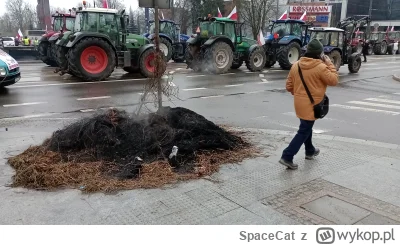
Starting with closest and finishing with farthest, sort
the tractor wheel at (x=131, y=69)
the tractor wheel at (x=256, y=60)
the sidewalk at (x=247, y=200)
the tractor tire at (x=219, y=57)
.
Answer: the sidewalk at (x=247, y=200), the tractor wheel at (x=131, y=69), the tractor tire at (x=219, y=57), the tractor wheel at (x=256, y=60)

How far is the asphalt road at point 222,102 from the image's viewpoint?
7801 millimetres

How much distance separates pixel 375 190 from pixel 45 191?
3.79m

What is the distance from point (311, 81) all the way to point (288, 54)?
1545 centimetres

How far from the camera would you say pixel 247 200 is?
387cm

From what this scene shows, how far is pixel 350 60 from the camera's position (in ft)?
62.6

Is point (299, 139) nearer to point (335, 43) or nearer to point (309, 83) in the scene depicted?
point (309, 83)

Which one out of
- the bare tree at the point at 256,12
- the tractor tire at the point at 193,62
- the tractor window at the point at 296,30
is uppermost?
the bare tree at the point at 256,12

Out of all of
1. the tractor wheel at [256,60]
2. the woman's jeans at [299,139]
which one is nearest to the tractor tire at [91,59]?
the tractor wheel at [256,60]

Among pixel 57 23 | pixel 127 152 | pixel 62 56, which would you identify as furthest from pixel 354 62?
pixel 127 152

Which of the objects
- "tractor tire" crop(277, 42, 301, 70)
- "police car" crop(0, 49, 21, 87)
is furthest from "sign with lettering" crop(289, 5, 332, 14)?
"police car" crop(0, 49, 21, 87)

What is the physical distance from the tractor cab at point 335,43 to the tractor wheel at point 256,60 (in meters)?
2.28

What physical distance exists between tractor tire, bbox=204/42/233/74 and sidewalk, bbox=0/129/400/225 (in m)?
12.5

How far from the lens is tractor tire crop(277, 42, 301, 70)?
19.2 metres

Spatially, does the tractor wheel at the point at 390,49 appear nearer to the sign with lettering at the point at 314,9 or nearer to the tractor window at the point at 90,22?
the sign with lettering at the point at 314,9
